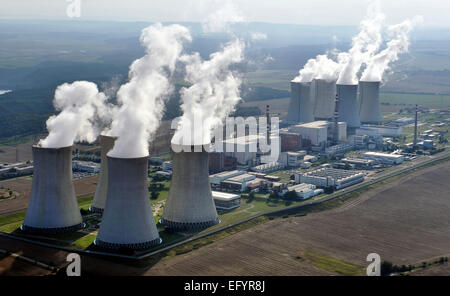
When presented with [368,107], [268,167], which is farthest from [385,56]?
[268,167]

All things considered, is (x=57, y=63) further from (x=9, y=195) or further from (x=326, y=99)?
(x=9, y=195)

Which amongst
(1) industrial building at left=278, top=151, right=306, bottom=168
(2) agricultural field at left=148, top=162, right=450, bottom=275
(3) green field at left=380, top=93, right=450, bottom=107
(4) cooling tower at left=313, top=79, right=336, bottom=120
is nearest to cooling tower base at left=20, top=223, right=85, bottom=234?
(2) agricultural field at left=148, top=162, right=450, bottom=275

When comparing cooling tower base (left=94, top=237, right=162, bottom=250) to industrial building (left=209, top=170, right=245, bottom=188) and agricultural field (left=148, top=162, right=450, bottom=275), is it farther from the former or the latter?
industrial building (left=209, top=170, right=245, bottom=188)

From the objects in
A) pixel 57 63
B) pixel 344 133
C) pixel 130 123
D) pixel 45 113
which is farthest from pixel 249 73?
pixel 130 123

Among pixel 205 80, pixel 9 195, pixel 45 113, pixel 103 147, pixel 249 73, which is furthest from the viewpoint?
pixel 249 73

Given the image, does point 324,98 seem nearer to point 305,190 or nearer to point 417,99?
point 417,99
